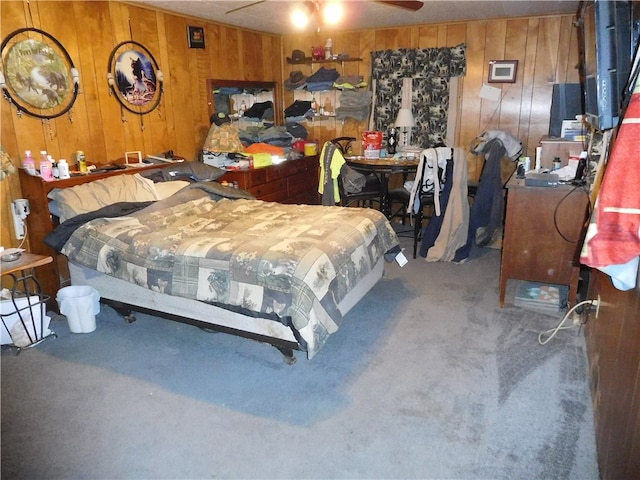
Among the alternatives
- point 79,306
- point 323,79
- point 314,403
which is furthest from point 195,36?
point 314,403

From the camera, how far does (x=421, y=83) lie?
5.07 meters

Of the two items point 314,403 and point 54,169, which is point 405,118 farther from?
point 314,403

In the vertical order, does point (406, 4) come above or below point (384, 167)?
above

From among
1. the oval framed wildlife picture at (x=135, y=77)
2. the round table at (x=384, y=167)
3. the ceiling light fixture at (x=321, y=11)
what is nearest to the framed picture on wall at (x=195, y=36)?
the oval framed wildlife picture at (x=135, y=77)

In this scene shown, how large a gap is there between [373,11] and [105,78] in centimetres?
247

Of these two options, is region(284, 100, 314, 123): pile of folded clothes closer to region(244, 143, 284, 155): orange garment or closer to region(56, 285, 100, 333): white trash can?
region(244, 143, 284, 155): orange garment

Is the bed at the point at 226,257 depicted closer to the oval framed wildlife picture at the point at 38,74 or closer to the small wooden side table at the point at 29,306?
the small wooden side table at the point at 29,306

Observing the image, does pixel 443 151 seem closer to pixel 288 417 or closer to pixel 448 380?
pixel 448 380

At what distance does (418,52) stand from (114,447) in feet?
15.4

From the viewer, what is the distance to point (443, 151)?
3994mm

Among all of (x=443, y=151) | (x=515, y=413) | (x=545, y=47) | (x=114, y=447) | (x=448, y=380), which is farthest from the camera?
(x=545, y=47)

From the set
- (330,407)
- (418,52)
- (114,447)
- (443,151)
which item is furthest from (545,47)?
(114,447)

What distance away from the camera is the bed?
2385 mm

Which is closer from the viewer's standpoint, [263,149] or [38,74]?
[38,74]
